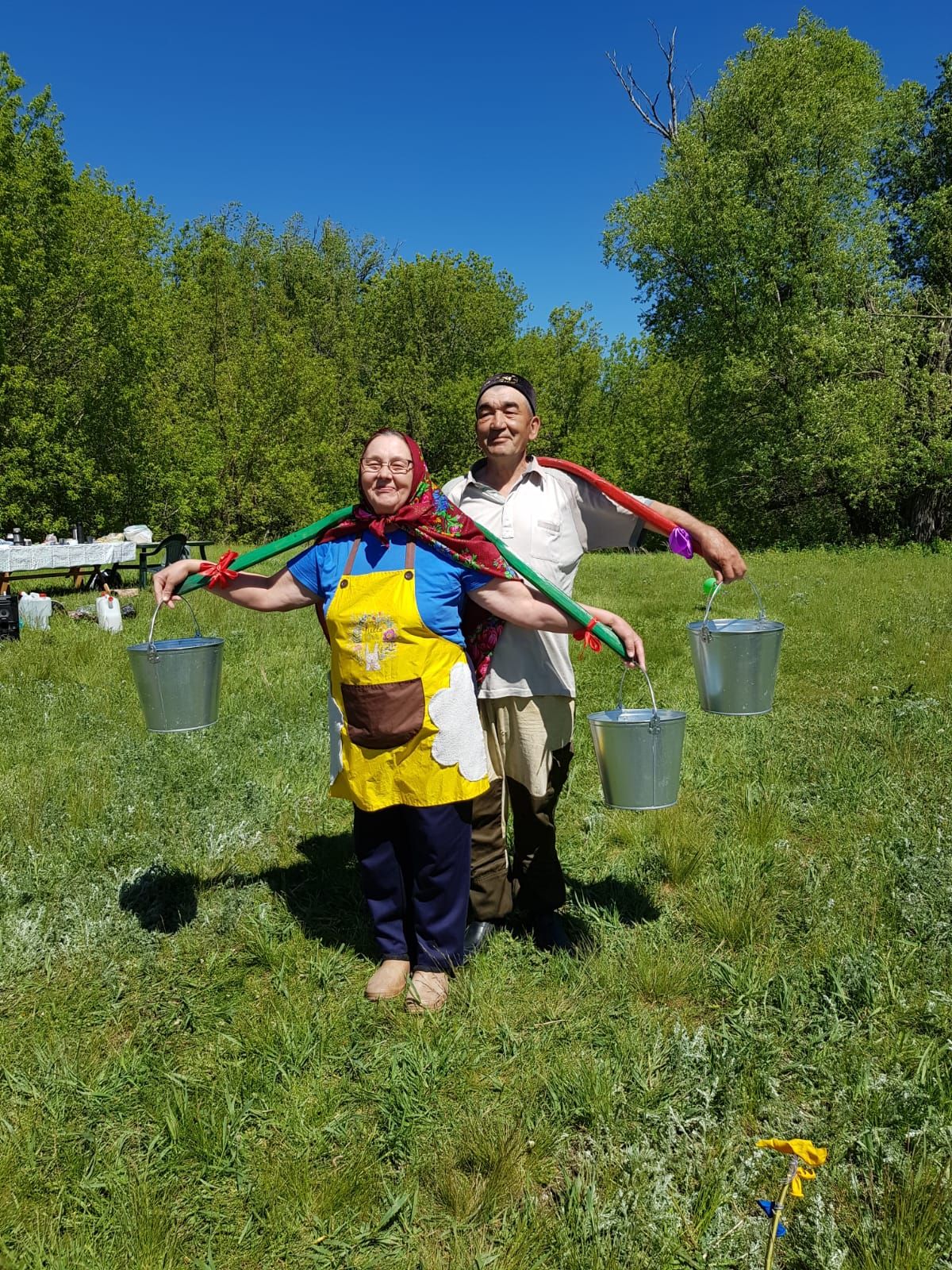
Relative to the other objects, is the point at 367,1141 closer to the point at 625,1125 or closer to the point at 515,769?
the point at 625,1125

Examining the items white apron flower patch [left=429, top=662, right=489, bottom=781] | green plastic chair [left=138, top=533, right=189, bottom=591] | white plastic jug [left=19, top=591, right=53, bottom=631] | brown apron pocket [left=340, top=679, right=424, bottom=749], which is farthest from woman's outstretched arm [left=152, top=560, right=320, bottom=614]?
green plastic chair [left=138, top=533, right=189, bottom=591]

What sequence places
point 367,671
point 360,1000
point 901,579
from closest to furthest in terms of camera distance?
1. point 367,671
2. point 360,1000
3. point 901,579

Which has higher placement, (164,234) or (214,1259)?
(164,234)

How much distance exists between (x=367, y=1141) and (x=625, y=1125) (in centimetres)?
73

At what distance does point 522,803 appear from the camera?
10.9ft

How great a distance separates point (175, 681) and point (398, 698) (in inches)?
31.5

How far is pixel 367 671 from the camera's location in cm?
283

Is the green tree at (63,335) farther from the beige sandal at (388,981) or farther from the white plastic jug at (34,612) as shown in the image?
the beige sandal at (388,981)

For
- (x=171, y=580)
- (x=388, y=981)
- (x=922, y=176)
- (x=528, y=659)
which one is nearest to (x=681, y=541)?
(x=528, y=659)

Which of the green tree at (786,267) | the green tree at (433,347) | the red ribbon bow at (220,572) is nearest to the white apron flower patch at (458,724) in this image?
the red ribbon bow at (220,572)

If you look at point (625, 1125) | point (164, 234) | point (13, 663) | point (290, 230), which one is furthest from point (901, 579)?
point (290, 230)

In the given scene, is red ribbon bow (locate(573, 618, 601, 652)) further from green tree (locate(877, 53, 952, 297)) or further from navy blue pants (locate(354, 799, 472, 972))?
green tree (locate(877, 53, 952, 297))

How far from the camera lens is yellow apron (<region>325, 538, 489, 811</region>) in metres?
2.82

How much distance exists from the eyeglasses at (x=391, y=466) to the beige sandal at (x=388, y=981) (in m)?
1.73
